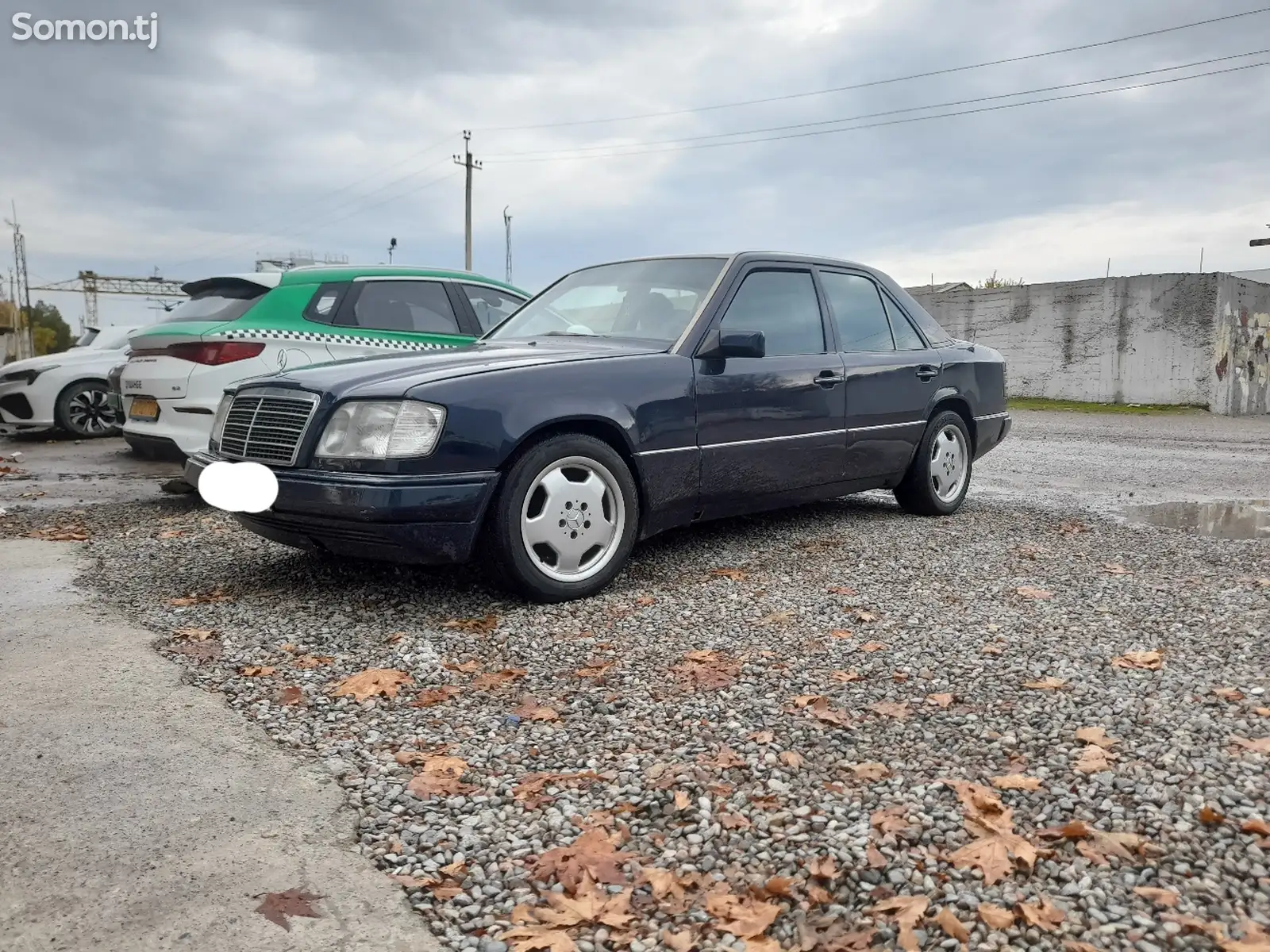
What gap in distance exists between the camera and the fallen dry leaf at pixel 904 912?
6.41ft

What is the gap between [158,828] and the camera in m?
2.36

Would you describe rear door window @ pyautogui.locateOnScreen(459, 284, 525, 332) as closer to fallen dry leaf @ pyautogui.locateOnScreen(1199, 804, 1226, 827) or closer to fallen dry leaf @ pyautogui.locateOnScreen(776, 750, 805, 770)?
fallen dry leaf @ pyautogui.locateOnScreen(776, 750, 805, 770)

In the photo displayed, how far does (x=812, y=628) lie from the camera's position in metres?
3.94

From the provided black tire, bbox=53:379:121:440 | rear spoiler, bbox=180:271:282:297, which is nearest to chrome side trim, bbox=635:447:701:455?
rear spoiler, bbox=180:271:282:297

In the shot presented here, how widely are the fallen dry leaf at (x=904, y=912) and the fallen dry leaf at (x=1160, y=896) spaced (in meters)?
0.44

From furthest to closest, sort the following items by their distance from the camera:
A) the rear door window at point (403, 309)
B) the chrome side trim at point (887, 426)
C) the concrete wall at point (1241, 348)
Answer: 1. the concrete wall at point (1241, 348)
2. the rear door window at point (403, 309)
3. the chrome side trim at point (887, 426)

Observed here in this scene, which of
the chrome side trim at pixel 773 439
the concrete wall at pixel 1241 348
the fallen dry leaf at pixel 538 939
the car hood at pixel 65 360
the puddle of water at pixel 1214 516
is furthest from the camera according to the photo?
the concrete wall at pixel 1241 348

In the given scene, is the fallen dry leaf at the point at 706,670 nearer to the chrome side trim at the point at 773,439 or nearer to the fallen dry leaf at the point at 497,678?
the fallen dry leaf at the point at 497,678

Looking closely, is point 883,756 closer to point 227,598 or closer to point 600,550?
point 600,550

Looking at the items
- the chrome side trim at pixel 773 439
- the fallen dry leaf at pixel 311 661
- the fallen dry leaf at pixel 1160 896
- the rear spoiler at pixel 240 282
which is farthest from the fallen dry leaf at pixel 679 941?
the rear spoiler at pixel 240 282

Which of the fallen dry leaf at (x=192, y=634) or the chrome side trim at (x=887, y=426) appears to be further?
the chrome side trim at (x=887, y=426)

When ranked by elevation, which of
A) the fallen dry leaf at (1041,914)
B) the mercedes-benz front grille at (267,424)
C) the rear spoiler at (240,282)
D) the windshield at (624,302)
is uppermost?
the rear spoiler at (240,282)

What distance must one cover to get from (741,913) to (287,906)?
933 mm

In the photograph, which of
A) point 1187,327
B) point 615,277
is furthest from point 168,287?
point 615,277
